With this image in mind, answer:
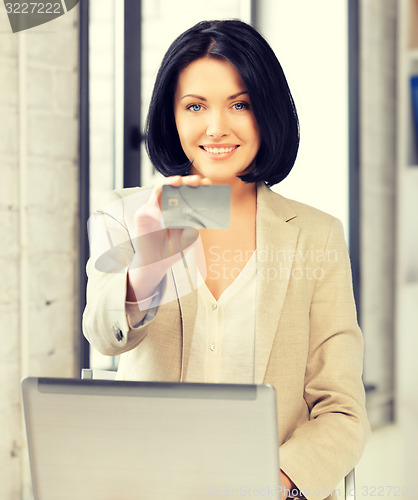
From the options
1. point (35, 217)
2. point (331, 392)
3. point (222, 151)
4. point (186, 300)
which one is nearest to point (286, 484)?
point (331, 392)

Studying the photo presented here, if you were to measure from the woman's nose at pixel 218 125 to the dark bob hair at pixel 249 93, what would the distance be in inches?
1.7

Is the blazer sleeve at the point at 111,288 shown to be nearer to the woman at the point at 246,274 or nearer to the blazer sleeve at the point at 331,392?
the woman at the point at 246,274

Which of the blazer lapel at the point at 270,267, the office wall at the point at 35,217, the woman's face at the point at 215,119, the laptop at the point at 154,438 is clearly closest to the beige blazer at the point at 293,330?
the blazer lapel at the point at 270,267

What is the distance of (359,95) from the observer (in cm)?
212

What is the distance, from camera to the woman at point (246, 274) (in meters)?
0.91

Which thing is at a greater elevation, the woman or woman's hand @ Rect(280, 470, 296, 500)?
the woman

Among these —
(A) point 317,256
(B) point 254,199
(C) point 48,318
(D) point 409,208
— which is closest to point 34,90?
(C) point 48,318

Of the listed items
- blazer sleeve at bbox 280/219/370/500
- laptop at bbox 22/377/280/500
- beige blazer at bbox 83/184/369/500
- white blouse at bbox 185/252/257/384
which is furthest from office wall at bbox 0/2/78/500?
laptop at bbox 22/377/280/500

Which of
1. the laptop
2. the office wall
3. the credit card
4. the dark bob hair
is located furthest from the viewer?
the office wall

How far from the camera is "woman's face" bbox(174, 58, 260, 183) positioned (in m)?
0.91

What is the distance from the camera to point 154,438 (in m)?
0.57

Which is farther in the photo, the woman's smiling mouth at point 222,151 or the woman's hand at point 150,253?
the woman's smiling mouth at point 222,151

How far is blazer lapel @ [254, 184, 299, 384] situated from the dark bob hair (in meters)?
0.05

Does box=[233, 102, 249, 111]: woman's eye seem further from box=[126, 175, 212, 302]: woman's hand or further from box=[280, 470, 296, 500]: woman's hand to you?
box=[280, 470, 296, 500]: woman's hand
